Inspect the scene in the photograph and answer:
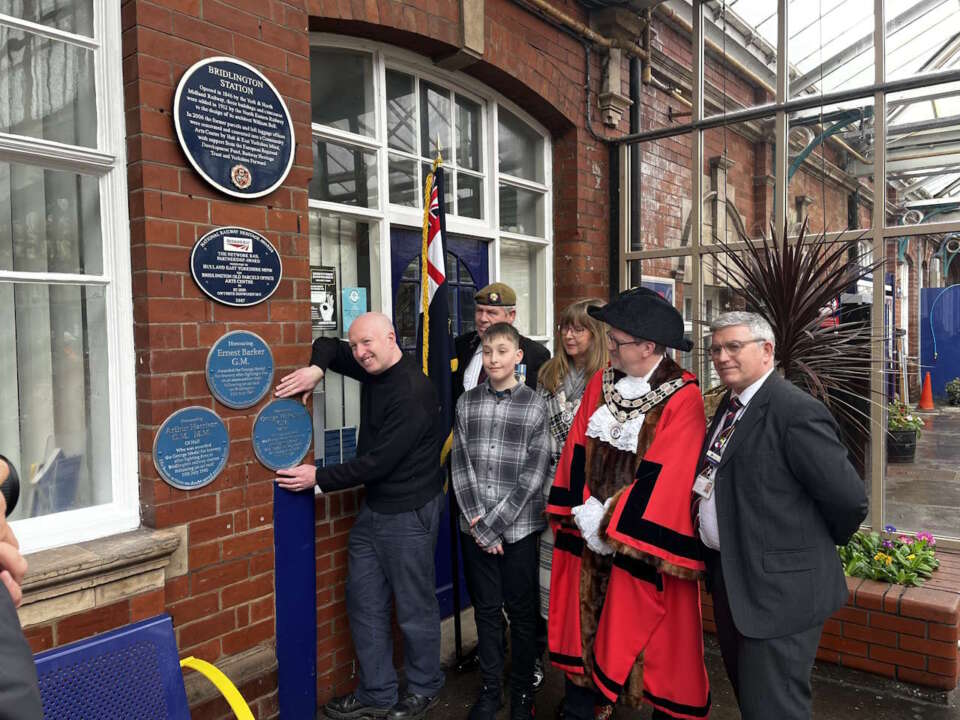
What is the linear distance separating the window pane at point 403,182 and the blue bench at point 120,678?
2665 mm

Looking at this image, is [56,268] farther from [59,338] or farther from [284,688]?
[284,688]

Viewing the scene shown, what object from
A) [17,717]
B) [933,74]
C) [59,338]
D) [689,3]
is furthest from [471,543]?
[689,3]

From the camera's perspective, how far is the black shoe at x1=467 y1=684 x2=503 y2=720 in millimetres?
3096

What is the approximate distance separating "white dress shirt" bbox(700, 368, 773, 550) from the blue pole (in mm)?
1755

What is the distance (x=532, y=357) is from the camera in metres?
Answer: 3.71

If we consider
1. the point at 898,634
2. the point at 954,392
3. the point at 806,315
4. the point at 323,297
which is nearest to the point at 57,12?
the point at 323,297

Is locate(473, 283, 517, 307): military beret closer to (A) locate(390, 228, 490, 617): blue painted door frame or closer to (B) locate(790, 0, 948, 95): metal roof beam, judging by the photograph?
(A) locate(390, 228, 490, 617): blue painted door frame

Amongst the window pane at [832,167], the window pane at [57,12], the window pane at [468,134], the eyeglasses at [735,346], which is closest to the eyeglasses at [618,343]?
the eyeglasses at [735,346]

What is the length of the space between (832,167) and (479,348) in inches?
114

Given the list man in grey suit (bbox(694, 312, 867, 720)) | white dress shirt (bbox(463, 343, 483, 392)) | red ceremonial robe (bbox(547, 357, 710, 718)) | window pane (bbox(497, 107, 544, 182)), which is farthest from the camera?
window pane (bbox(497, 107, 544, 182))

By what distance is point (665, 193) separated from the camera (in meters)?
5.33

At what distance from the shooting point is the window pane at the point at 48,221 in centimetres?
247

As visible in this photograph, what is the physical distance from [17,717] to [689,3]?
19.8 feet

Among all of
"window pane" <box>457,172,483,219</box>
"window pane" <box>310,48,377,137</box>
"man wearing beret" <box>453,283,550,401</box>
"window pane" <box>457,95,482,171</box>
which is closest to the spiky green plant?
"man wearing beret" <box>453,283,550,401</box>
